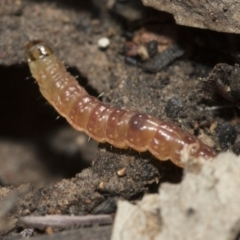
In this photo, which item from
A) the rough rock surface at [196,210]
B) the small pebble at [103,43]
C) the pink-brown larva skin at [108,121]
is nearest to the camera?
the rough rock surface at [196,210]

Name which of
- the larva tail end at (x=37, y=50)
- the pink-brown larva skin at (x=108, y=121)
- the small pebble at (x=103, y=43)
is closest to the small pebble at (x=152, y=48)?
the small pebble at (x=103, y=43)

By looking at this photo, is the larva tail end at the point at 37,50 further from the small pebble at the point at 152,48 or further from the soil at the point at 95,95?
the small pebble at the point at 152,48

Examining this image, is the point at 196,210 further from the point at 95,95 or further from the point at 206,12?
the point at 95,95

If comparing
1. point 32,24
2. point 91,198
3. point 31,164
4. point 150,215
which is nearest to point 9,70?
point 32,24

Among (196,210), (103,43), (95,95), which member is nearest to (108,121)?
(95,95)

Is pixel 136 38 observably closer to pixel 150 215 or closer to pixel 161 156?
pixel 161 156
